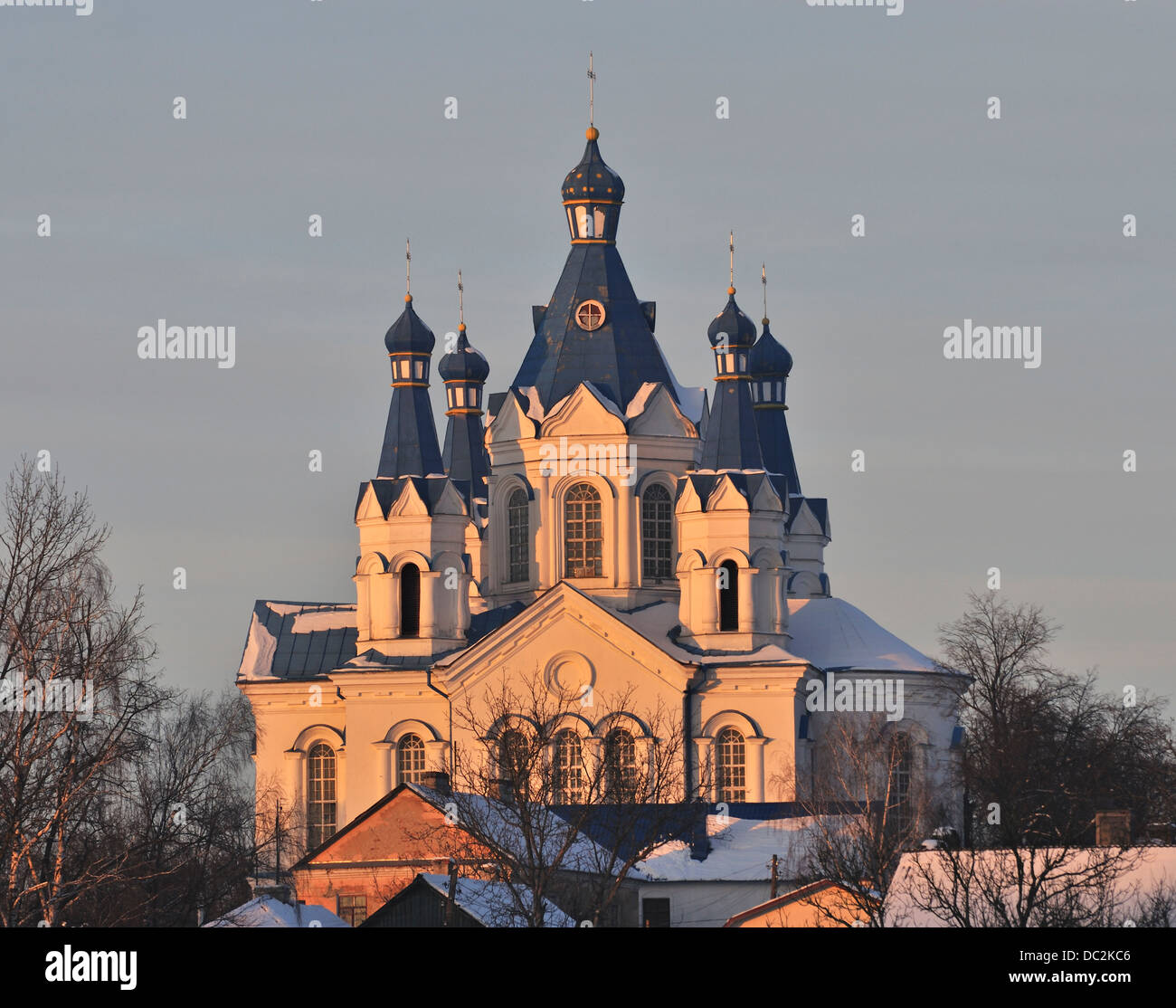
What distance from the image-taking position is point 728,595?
49.4 meters

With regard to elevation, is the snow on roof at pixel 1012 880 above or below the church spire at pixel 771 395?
below

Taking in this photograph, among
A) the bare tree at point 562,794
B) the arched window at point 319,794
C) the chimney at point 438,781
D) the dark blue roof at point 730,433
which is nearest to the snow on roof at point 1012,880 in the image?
the bare tree at point 562,794

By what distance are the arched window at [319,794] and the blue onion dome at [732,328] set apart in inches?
477

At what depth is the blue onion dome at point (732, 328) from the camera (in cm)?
5016

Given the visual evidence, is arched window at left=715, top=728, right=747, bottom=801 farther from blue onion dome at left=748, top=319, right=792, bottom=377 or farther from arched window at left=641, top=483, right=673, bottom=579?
blue onion dome at left=748, top=319, right=792, bottom=377

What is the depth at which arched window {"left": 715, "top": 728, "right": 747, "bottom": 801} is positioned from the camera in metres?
48.4

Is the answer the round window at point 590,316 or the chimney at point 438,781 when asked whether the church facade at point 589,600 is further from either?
the chimney at point 438,781

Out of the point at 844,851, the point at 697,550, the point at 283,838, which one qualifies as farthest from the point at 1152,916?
the point at 283,838

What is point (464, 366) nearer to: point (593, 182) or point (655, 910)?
point (593, 182)

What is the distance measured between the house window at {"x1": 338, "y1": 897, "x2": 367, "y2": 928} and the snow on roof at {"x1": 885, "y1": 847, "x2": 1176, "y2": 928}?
1210cm

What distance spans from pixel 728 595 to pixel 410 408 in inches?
322

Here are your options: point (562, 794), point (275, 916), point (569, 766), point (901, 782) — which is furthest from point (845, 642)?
point (275, 916)

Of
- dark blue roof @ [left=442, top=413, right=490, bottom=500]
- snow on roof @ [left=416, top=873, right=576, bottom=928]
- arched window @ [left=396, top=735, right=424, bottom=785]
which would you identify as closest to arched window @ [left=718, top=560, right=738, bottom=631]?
arched window @ [left=396, top=735, right=424, bottom=785]
